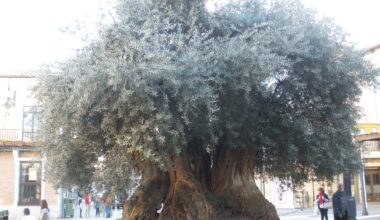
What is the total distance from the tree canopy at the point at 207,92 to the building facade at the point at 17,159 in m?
16.4

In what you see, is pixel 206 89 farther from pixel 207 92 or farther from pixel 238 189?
pixel 238 189

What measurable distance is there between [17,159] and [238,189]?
19711 millimetres

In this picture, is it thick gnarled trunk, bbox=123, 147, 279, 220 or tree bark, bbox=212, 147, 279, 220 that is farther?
tree bark, bbox=212, 147, 279, 220

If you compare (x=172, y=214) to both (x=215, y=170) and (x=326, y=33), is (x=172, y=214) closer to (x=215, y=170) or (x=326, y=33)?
(x=215, y=170)

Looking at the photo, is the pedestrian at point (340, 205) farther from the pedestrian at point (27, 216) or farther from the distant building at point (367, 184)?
the distant building at point (367, 184)

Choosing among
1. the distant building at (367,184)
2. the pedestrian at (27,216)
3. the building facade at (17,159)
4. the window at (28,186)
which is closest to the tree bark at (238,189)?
the pedestrian at (27,216)

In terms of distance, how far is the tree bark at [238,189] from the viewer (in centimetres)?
1180

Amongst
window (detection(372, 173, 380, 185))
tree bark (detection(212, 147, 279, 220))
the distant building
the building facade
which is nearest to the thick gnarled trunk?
tree bark (detection(212, 147, 279, 220))

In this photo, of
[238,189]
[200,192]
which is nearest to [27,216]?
[200,192]

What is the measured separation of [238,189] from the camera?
1197 cm

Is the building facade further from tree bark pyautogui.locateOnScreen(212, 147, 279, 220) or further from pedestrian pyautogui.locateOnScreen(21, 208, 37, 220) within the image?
tree bark pyautogui.locateOnScreen(212, 147, 279, 220)

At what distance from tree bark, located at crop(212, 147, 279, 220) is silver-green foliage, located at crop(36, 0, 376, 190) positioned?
0.43 m

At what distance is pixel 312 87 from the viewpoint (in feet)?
36.1

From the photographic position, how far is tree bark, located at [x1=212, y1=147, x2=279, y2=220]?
11805 mm
